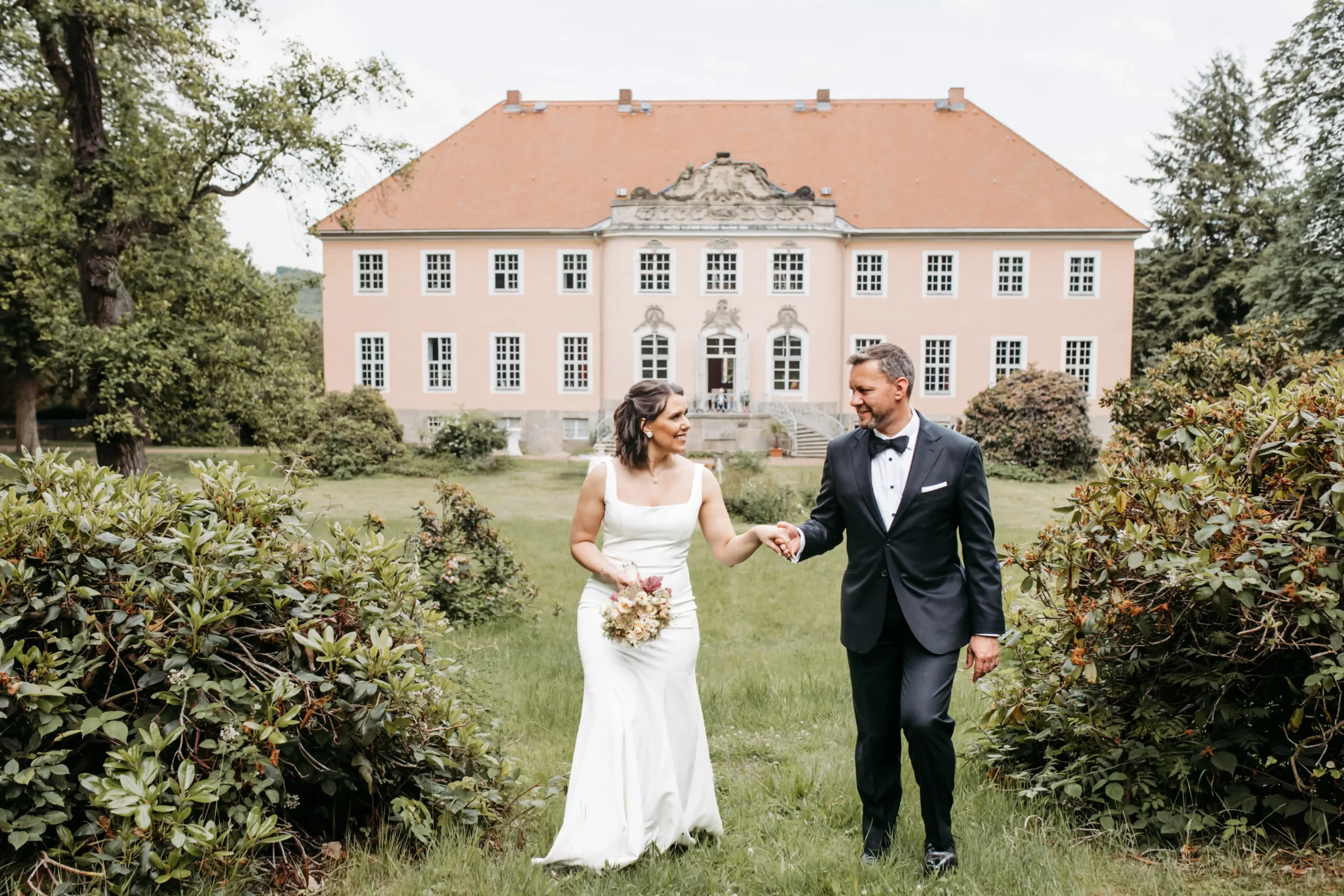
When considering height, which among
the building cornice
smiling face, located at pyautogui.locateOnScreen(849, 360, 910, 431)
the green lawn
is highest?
the building cornice

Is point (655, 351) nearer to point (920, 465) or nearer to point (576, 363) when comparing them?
point (576, 363)

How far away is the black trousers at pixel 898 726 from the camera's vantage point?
3.96 metres

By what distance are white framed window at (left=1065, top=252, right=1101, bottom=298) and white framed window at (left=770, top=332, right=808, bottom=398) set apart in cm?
931

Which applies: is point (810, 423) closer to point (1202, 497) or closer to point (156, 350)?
point (156, 350)

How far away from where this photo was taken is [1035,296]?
114 ft

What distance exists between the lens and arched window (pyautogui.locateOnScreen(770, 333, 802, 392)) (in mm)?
34250

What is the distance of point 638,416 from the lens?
453 centimetres

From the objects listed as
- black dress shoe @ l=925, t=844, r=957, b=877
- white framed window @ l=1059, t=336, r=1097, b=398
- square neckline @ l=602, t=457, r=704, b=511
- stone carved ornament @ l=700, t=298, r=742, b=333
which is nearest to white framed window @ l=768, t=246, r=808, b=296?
stone carved ornament @ l=700, t=298, r=742, b=333

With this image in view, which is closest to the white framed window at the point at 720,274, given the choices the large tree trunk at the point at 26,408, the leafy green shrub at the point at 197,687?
the large tree trunk at the point at 26,408

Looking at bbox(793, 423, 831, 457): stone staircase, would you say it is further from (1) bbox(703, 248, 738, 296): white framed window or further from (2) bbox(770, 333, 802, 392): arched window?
(1) bbox(703, 248, 738, 296): white framed window

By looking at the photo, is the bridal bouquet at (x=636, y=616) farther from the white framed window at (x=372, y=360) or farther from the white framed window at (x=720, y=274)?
the white framed window at (x=372, y=360)

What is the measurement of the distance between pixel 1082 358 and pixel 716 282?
1296 cm

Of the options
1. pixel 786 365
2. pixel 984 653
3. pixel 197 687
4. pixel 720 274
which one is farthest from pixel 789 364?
pixel 197 687

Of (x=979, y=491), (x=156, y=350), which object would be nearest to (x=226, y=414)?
(x=156, y=350)
